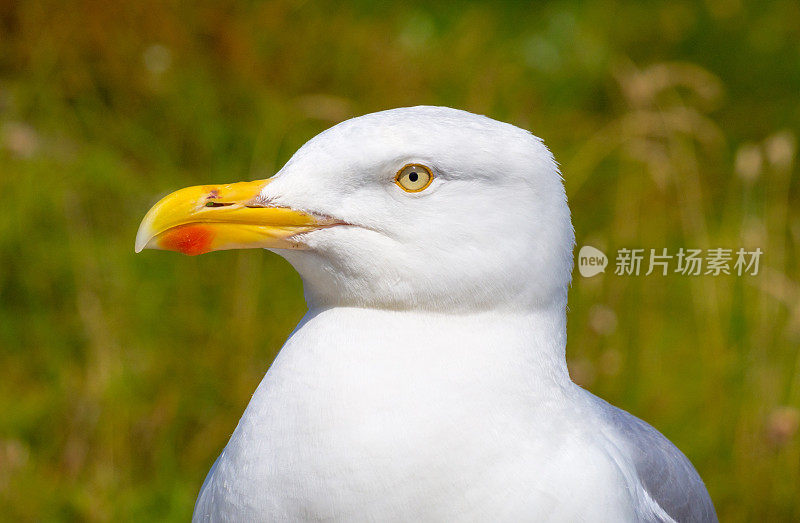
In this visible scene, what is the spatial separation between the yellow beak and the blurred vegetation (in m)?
1.37

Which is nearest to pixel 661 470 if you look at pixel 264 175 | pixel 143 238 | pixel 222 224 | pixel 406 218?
pixel 406 218

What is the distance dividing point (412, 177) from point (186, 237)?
1.50 feet

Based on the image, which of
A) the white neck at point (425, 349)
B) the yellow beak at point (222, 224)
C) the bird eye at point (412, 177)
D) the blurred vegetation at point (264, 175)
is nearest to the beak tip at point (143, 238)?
the yellow beak at point (222, 224)

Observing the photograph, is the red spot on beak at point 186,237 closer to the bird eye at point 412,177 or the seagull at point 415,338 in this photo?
the seagull at point 415,338

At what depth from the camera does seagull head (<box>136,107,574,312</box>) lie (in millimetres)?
1870

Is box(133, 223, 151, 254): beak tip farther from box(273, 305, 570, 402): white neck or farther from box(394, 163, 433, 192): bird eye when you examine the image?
box(394, 163, 433, 192): bird eye

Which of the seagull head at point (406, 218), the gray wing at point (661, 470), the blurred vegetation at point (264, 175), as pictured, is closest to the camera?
the seagull head at point (406, 218)

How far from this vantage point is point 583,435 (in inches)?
74.4

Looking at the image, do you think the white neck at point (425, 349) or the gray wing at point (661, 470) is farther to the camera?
the gray wing at point (661, 470)

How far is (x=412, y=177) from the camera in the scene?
189cm

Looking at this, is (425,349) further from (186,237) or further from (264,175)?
(264,175)

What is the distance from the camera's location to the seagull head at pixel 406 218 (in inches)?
73.6

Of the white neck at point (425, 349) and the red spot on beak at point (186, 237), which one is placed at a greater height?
the red spot on beak at point (186, 237)

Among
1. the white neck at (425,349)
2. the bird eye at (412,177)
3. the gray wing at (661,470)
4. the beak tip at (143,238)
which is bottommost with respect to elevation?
the gray wing at (661,470)
